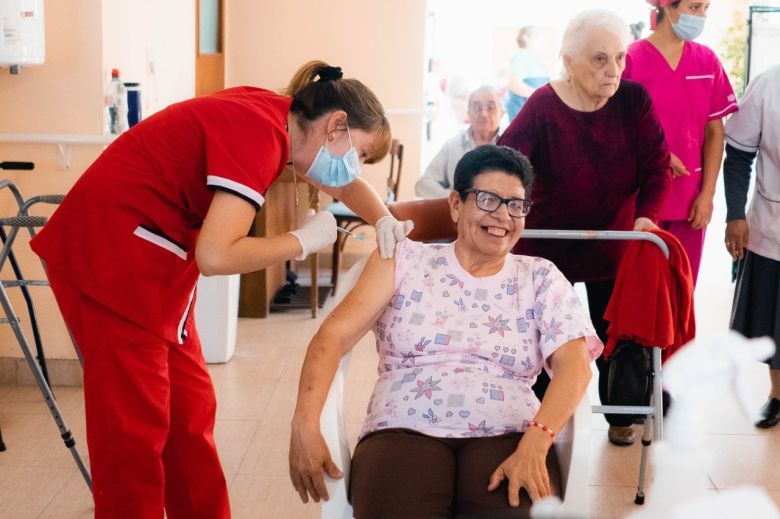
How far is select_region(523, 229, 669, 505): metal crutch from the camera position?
7.94ft

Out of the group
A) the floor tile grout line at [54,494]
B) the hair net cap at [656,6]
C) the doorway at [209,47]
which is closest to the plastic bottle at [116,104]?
the floor tile grout line at [54,494]

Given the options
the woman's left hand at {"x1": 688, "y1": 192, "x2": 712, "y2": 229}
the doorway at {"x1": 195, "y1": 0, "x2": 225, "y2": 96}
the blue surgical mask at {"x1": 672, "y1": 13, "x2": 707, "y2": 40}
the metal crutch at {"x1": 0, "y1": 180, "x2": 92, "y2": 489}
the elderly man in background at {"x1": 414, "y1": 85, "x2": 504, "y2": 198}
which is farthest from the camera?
the doorway at {"x1": 195, "y1": 0, "x2": 225, "y2": 96}

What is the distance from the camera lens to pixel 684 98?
304 centimetres

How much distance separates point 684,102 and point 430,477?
1.84 meters

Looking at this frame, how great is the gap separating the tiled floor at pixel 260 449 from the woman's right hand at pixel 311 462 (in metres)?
0.83

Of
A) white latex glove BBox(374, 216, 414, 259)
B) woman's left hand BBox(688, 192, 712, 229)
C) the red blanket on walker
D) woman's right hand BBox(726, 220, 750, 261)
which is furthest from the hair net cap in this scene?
white latex glove BBox(374, 216, 414, 259)

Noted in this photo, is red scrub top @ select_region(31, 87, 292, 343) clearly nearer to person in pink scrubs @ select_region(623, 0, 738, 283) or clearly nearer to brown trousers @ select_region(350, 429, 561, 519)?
brown trousers @ select_region(350, 429, 561, 519)

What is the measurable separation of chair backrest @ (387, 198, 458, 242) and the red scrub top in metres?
0.68

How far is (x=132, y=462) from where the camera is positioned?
1842mm

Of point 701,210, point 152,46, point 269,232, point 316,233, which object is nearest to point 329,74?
point 316,233

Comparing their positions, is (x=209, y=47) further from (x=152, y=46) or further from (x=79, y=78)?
(x=79, y=78)

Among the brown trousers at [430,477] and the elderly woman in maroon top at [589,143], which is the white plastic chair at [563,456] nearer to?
the brown trousers at [430,477]

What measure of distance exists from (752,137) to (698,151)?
0.21 m

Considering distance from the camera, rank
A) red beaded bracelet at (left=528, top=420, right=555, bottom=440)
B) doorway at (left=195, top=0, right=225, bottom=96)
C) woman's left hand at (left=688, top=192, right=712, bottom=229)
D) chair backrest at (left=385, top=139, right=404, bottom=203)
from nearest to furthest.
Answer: red beaded bracelet at (left=528, top=420, right=555, bottom=440) < woman's left hand at (left=688, top=192, right=712, bottom=229) < chair backrest at (left=385, top=139, right=404, bottom=203) < doorway at (left=195, top=0, right=225, bottom=96)
